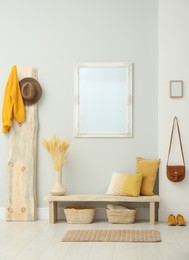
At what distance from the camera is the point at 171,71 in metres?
7.04

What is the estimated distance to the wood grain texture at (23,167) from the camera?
7.08 meters

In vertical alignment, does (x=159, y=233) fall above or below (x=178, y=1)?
below

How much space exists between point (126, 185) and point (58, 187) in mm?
858

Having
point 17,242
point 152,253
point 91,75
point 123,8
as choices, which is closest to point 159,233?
point 152,253

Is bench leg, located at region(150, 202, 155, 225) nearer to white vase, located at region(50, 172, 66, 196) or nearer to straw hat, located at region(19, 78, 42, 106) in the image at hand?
white vase, located at region(50, 172, 66, 196)

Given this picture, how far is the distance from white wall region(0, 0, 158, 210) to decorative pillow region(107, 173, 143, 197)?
23 centimetres

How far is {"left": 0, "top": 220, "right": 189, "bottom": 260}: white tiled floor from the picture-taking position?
4.95 m

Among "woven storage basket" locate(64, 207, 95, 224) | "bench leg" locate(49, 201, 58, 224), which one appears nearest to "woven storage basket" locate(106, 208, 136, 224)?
"woven storage basket" locate(64, 207, 95, 224)

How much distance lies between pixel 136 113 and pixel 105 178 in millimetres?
942

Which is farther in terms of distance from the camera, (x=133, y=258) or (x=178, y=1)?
(x=178, y=1)

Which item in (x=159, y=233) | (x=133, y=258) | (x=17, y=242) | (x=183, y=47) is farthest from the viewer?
(x=183, y=47)

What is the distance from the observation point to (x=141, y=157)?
7.12 m

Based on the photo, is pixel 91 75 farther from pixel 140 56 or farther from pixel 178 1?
pixel 178 1

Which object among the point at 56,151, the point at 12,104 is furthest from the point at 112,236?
the point at 12,104
